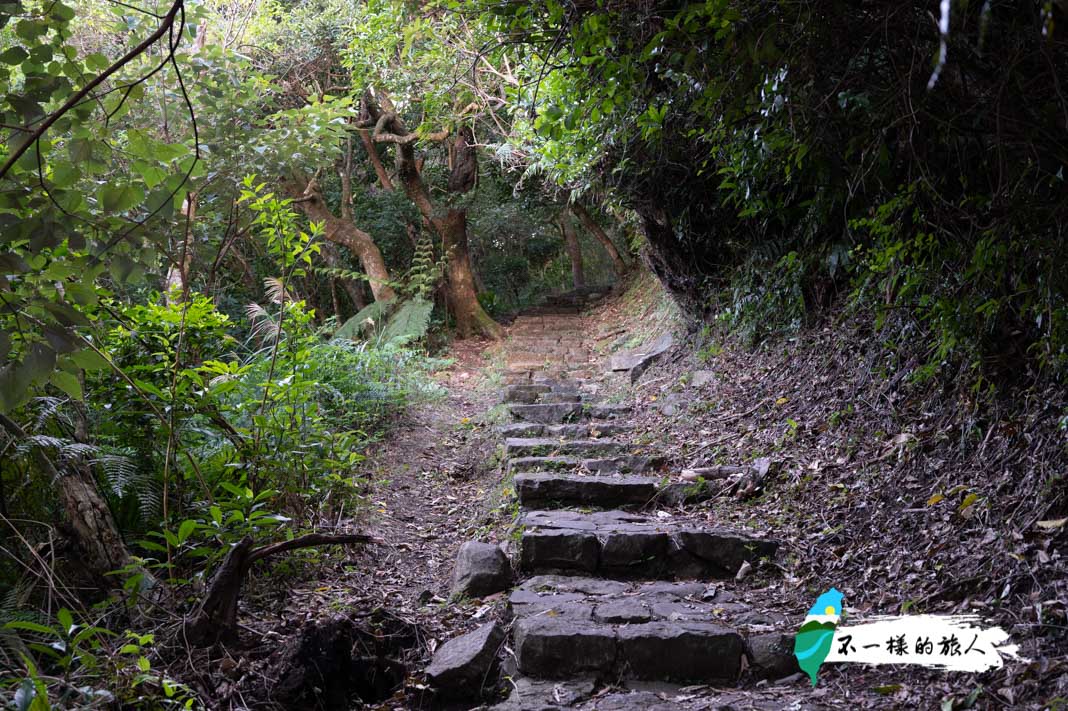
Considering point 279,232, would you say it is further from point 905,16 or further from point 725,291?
point 725,291

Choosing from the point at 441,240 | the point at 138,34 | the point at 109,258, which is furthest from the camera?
the point at 441,240

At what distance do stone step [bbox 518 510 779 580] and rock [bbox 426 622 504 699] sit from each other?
0.75 m

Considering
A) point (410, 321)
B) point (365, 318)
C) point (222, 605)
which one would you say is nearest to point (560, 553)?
point (222, 605)

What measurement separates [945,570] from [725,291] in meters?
4.02

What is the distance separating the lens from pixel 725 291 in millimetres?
6711

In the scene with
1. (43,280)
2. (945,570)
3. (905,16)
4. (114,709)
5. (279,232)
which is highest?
(905,16)

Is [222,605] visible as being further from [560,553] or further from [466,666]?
[560,553]

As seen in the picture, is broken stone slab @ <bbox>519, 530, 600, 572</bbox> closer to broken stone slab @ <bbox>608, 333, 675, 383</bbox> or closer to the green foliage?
the green foliage

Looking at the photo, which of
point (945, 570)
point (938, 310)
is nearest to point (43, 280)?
point (945, 570)

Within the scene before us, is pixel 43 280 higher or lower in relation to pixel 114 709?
higher

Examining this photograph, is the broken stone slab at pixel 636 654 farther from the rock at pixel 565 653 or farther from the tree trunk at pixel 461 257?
the tree trunk at pixel 461 257

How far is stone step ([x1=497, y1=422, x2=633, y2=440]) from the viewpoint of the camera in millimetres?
5918

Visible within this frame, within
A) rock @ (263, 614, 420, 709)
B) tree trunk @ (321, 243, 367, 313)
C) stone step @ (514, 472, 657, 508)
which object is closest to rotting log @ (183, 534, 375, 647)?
rock @ (263, 614, 420, 709)

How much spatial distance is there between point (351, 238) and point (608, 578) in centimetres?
886
